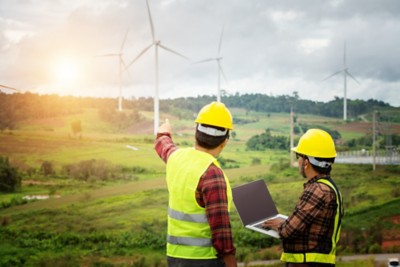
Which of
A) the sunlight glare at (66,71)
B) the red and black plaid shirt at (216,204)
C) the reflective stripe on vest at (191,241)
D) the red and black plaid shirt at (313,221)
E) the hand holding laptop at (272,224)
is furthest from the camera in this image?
the sunlight glare at (66,71)

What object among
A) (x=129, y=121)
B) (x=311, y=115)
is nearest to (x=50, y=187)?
(x=129, y=121)

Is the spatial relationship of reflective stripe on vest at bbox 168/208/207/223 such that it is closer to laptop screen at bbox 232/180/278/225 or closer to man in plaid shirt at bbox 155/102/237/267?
man in plaid shirt at bbox 155/102/237/267

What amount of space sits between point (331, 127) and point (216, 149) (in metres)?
9.12

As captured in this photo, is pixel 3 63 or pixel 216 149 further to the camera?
pixel 3 63

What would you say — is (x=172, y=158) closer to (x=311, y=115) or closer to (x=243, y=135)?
(x=243, y=135)

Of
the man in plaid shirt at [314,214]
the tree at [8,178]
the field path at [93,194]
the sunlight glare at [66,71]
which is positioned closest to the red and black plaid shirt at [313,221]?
the man in plaid shirt at [314,214]

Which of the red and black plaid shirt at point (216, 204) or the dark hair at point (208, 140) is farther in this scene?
the dark hair at point (208, 140)

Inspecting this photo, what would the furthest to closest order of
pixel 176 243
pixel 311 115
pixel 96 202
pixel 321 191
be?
1. pixel 311 115
2. pixel 96 202
3. pixel 321 191
4. pixel 176 243

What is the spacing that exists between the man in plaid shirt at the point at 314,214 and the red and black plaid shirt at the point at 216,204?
0.64 m

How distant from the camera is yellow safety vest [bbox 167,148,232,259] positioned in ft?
7.84

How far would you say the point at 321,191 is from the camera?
2.83m

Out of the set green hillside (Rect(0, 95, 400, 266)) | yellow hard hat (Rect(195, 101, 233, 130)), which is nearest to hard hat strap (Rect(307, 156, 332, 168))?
yellow hard hat (Rect(195, 101, 233, 130))

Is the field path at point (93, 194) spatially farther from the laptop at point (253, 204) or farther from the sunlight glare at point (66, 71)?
the laptop at point (253, 204)

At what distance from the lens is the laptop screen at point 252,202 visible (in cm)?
325
